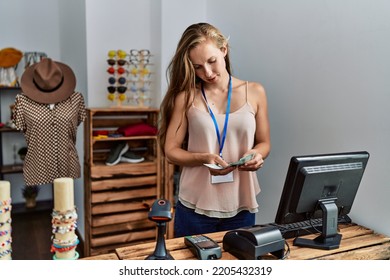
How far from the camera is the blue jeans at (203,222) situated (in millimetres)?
1758

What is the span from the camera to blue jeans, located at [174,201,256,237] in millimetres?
1758

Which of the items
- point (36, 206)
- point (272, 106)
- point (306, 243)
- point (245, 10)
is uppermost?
point (245, 10)

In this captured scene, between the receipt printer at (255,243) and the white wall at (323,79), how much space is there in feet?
2.08

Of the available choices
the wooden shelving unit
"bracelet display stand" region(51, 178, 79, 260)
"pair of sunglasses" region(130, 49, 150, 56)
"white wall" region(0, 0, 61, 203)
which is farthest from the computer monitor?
"white wall" region(0, 0, 61, 203)

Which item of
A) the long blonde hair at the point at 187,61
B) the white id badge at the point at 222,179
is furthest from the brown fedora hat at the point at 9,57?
the white id badge at the point at 222,179

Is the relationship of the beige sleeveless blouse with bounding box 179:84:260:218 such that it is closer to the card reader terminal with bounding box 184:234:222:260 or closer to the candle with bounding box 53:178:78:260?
the card reader terminal with bounding box 184:234:222:260

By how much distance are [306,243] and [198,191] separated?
0.53 meters

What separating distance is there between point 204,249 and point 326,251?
477 mm

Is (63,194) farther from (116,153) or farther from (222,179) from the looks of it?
(116,153)

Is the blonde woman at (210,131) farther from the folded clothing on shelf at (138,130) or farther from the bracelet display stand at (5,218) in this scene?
A: the folded clothing on shelf at (138,130)

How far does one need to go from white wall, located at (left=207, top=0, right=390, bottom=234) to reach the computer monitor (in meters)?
0.28

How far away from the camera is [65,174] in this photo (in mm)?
2922

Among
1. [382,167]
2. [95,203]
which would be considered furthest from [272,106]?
[95,203]
